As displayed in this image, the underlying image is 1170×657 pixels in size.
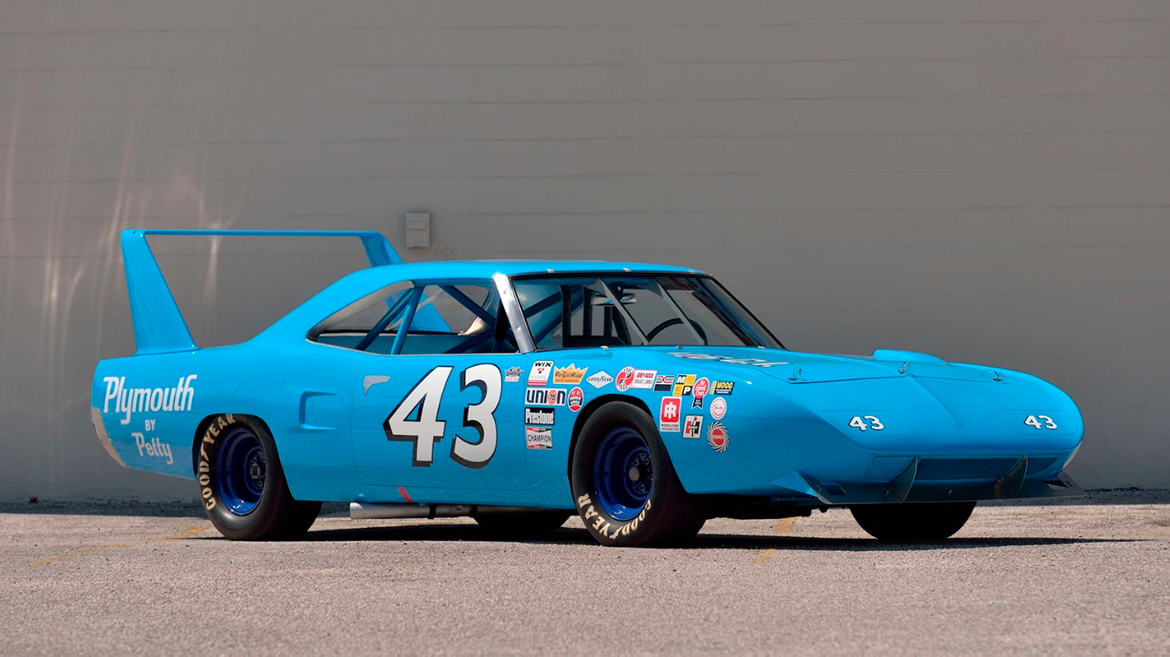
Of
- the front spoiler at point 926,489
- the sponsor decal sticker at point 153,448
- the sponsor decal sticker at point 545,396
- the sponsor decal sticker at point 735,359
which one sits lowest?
the sponsor decal sticker at point 153,448

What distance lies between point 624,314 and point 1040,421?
1806 mm

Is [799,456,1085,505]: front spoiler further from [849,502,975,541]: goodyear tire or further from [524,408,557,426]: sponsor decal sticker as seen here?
[524,408,557,426]: sponsor decal sticker

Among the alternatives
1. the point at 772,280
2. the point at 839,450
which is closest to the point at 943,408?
the point at 839,450

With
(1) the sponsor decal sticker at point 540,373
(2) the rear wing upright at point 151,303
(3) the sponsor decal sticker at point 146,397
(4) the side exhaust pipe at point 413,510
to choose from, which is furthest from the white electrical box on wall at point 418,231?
(1) the sponsor decal sticker at point 540,373

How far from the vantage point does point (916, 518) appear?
24.8ft

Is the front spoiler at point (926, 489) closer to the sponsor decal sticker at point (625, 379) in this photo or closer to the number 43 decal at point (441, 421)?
the sponsor decal sticker at point (625, 379)

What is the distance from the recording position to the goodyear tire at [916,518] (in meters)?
7.52

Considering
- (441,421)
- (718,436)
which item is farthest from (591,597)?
(441,421)

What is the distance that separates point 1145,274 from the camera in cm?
1181

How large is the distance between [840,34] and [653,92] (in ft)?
4.60

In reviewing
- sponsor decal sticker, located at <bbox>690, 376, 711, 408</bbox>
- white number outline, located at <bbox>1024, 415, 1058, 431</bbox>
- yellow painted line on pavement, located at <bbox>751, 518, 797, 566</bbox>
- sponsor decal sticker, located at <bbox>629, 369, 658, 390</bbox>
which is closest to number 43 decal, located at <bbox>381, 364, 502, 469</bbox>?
sponsor decal sticker, located at <bbox>629, 369, 658, 390</bbox>

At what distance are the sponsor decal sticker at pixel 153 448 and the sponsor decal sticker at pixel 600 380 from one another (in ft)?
9.25

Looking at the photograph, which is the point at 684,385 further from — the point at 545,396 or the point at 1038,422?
the point at 1038,422

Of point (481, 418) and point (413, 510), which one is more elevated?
point (481, 418)
